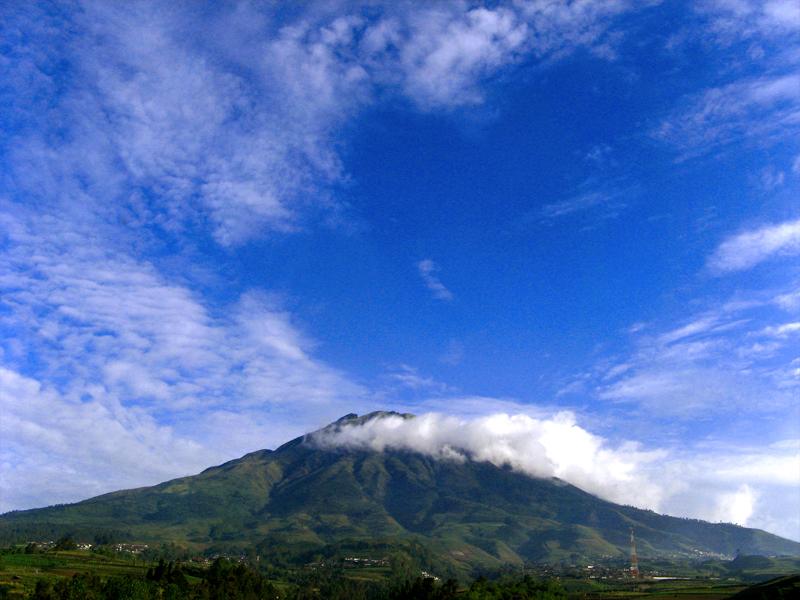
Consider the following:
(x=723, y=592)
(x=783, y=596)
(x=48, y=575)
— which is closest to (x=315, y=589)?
(x=48, y=575)

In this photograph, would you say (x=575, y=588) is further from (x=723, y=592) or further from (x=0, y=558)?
(x=0, y=558)

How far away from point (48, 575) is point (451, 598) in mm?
94860

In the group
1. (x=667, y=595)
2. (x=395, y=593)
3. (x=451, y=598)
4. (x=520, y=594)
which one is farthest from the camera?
(x=667, y=595)

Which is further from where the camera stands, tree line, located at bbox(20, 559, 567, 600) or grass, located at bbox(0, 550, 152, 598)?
grass, located at bbox(0, 550, 152, 598)

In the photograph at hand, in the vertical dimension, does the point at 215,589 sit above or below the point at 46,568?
below

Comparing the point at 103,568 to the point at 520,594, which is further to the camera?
the point at 103,568

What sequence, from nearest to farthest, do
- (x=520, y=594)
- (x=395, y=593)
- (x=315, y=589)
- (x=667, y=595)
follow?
(x=520, y=594) < (x=395, y=593) < (x=667, y=595) < (x=315, y=589)

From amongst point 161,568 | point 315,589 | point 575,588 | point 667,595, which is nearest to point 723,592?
point 667,595

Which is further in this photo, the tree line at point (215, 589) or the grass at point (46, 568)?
the grass at point (46, 568)

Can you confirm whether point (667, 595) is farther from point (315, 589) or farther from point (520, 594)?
point (315, 589)

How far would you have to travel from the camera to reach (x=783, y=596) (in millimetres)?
91625

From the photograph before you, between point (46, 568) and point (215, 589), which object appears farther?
point (46, 568)

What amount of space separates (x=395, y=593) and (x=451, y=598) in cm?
2440

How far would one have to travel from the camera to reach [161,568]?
147375 millimetres
